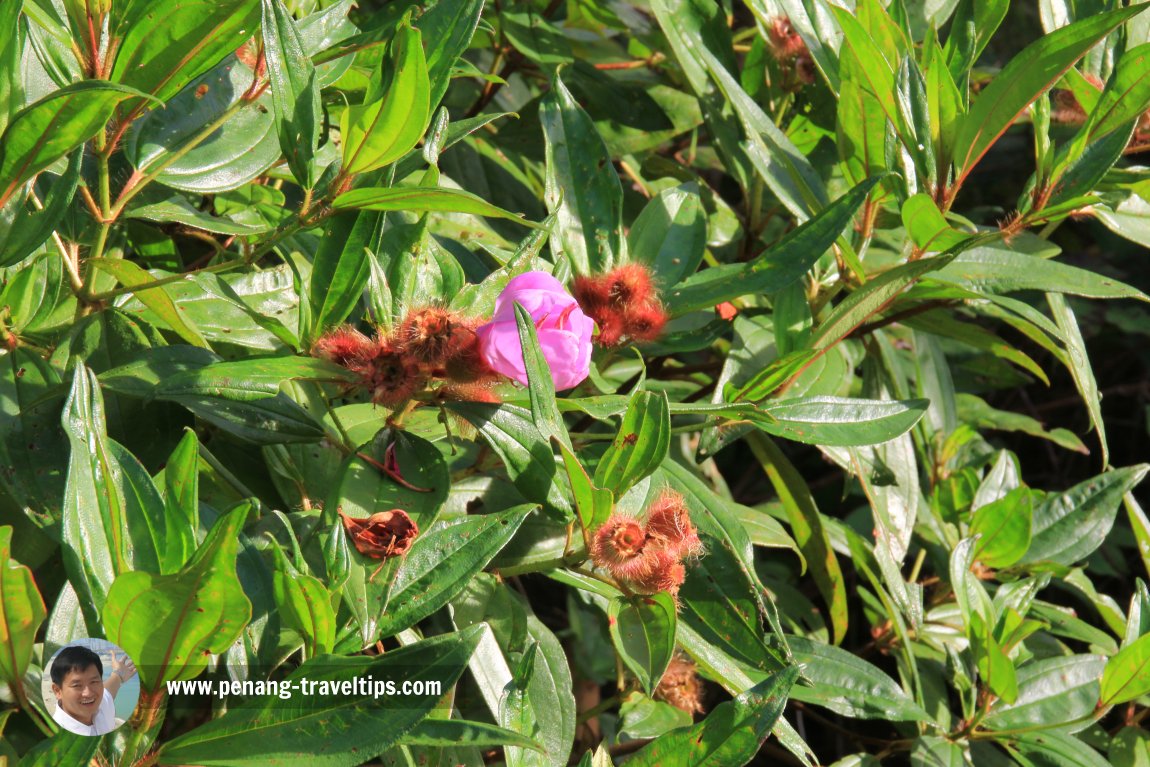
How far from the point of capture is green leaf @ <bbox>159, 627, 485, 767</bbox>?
76 cm

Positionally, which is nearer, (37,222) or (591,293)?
(37,222)

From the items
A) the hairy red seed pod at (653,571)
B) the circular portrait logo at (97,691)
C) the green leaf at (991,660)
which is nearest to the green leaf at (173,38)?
the circular portrait logo at (97,691)

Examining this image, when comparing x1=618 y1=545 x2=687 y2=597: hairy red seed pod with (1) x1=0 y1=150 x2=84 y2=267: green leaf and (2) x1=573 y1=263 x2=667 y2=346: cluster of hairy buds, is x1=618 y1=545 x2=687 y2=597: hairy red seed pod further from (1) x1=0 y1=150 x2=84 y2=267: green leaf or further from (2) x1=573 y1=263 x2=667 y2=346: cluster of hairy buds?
(1) x1=0 y1=150 x2=84 y2=267: green leaf

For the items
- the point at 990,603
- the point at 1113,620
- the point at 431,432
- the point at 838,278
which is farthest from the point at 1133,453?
the point at 431,432

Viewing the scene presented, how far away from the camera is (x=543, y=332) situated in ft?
2.91

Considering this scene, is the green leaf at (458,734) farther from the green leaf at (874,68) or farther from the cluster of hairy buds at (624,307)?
the green leaf at (874,68)

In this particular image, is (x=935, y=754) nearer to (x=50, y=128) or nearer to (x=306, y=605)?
(x=306, y=605)

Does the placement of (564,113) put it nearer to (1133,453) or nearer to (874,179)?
(874,179)

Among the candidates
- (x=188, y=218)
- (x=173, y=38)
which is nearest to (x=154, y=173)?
(x=188, y=218)

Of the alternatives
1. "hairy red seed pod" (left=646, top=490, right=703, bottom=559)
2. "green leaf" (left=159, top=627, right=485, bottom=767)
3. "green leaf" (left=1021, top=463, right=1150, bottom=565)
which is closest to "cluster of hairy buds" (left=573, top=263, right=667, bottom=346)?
"hairy red seed pod" (left=646, top=490, right=703, bottom=559)

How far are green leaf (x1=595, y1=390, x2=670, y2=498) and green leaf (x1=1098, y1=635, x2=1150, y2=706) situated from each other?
0.77 meters

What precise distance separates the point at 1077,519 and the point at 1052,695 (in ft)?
1.00

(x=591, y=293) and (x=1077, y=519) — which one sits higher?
(x=591, y=293)

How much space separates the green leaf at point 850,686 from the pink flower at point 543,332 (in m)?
0.65
